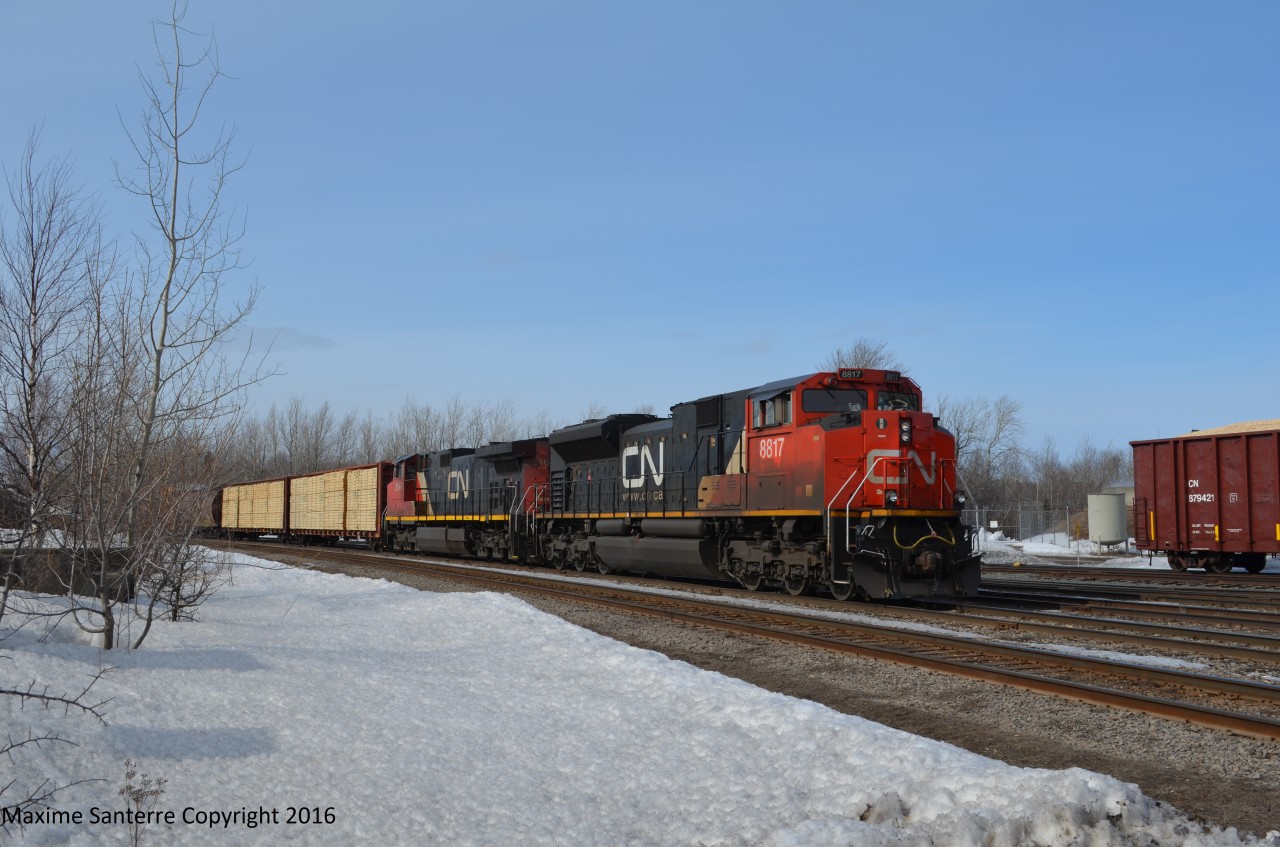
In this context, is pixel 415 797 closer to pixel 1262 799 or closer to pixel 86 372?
pixel 86 372

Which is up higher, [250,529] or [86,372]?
[86,372]

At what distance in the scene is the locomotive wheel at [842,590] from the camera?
14.7 metres

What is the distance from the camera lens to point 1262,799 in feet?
17.0

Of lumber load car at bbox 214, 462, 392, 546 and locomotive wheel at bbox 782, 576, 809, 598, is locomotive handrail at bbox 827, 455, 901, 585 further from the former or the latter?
lumber load car at bbox 214, 462, 392, 546

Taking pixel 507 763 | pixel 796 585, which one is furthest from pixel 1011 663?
pixel 796 585

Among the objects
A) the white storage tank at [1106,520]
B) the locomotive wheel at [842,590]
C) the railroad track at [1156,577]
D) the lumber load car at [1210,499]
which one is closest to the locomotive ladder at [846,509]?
the locomotive wheel at [842,590]

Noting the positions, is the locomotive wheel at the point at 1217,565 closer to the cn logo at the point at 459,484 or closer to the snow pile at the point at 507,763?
the snow pile at the point at 507,763

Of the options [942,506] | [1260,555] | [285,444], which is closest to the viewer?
[942,506]

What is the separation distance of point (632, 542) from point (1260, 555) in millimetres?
15844

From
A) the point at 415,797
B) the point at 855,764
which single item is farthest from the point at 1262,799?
the point at 415,797

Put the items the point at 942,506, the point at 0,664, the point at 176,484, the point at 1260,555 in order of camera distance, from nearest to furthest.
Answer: the point at 0,664 < the point at 176,484 < the point at 942,506 < the point at 1260,555

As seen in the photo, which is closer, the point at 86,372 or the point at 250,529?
the point at 86,372

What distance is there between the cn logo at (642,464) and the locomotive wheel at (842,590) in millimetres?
5373

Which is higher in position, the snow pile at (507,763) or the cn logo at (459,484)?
the cn logo at (459,484)
